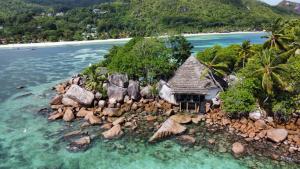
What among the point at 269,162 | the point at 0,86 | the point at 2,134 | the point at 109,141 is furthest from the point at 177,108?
the point at 0,86

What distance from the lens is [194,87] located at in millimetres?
28047

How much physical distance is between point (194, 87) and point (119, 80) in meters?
8.47

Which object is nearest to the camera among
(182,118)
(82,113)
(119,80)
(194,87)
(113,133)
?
(113,133)

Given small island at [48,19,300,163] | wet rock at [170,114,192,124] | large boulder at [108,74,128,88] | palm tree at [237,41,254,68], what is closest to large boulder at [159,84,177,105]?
small island at [48,19,300,163]

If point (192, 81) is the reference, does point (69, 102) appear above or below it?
below

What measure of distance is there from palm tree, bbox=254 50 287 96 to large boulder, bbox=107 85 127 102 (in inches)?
504

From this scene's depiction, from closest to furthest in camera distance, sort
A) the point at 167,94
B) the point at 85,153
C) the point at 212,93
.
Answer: the point at 85,153 → the point at 212,93 → the point at 167,94

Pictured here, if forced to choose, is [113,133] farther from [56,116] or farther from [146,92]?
[146,92]

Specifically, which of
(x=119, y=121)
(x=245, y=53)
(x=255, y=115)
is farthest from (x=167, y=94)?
(x=245, y=53)

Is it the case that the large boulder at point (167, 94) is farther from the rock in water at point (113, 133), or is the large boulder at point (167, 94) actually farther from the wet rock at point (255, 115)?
the wet rock at point (255, 115)

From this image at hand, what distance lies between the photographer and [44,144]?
23766 millimetres

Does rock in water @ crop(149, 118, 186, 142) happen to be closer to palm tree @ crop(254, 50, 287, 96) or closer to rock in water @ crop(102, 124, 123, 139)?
rock in water @ crop(102, 124, 123, 139)

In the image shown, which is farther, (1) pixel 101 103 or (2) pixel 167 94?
(1) pixel 101 103

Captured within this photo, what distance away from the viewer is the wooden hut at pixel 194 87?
92.1ft
